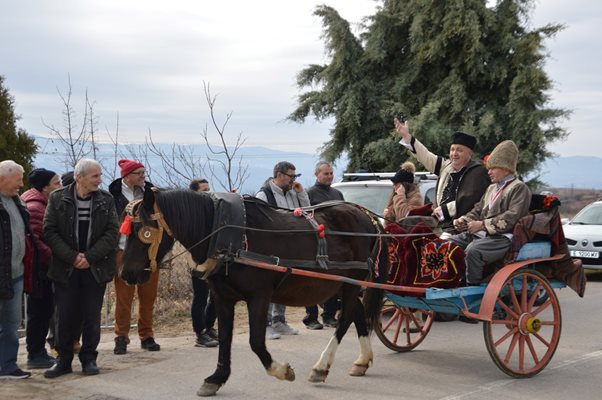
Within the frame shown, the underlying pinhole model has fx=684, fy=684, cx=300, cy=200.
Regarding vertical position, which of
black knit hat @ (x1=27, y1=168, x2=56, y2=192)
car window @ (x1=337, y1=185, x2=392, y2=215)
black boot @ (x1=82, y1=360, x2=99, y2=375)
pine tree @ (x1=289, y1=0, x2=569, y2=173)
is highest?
pine tree @ (x1=289, y1=0, x2=569, y2=173)

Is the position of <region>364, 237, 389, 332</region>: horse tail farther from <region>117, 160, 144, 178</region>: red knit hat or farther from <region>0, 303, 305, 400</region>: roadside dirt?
<region>117, 160, 144, 178</region>: red knit hat

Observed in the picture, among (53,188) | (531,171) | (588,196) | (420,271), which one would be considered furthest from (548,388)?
(588,196)

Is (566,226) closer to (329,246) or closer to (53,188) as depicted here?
(329,246)

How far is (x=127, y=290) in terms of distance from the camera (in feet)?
25.1

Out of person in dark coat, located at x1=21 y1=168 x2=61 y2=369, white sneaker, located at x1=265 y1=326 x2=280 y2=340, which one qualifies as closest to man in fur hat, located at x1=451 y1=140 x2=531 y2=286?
white sneaker, located at x1=265 y1=326 x2=280 y2=340

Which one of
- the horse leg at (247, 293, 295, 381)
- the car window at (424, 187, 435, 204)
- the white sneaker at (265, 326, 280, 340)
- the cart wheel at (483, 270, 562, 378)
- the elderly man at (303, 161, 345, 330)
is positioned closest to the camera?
the horse leg at (247, 293, 295, 381)

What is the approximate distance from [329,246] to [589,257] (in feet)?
31.2

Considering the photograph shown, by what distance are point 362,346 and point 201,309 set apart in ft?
7.35

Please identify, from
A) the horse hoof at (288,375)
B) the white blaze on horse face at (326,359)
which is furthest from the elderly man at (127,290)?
the horse hoof at (288,375)

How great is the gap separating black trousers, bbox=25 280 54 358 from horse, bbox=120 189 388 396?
6.91 feet

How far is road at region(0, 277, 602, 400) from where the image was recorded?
19.5 ft

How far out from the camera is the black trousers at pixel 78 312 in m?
6.54

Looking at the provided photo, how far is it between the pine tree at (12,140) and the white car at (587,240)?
10.9 metres

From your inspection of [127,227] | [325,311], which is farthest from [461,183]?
[127,227]
